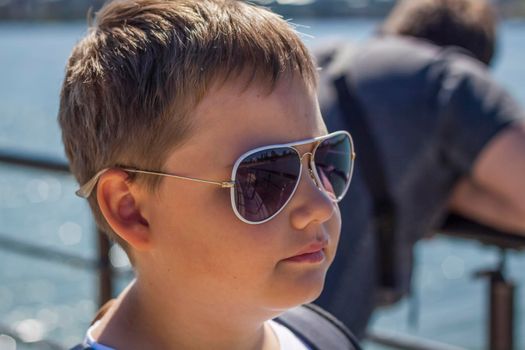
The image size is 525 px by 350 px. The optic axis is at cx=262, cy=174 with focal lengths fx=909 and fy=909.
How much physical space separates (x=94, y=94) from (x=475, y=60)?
4.09 ft

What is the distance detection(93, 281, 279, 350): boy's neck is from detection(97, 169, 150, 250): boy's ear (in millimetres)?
83

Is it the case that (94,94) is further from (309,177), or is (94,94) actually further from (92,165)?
(309,177)

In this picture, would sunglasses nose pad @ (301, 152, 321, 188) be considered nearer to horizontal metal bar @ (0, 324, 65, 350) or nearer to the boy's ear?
the boy's ear

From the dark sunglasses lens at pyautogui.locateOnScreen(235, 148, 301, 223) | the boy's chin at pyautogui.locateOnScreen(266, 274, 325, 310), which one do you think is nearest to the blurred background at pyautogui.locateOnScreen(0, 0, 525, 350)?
the dark sunglasses lens at pyautogui.locateOnScreen(235, 148, 301, 223)

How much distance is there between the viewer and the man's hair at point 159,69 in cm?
111

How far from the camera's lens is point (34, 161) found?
2770mm


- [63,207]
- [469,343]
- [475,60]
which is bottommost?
[63,207]

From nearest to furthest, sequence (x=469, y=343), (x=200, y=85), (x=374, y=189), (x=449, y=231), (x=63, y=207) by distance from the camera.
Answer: (x=200, y=85)
(x=374, y=189)
(x=449, y=231)
(x=469, y=343)
(x=63, y=207)

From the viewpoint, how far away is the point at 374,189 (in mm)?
1969

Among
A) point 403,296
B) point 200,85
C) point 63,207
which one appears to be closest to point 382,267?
point 403,296

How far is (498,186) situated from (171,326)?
1.08 metres

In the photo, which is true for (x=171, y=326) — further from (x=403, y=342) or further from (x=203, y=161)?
(x=403, y=342)

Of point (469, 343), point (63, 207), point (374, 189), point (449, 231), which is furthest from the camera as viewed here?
point (63, 207)

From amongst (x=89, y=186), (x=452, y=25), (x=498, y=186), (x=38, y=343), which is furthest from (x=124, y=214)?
(x=38, y=343)
